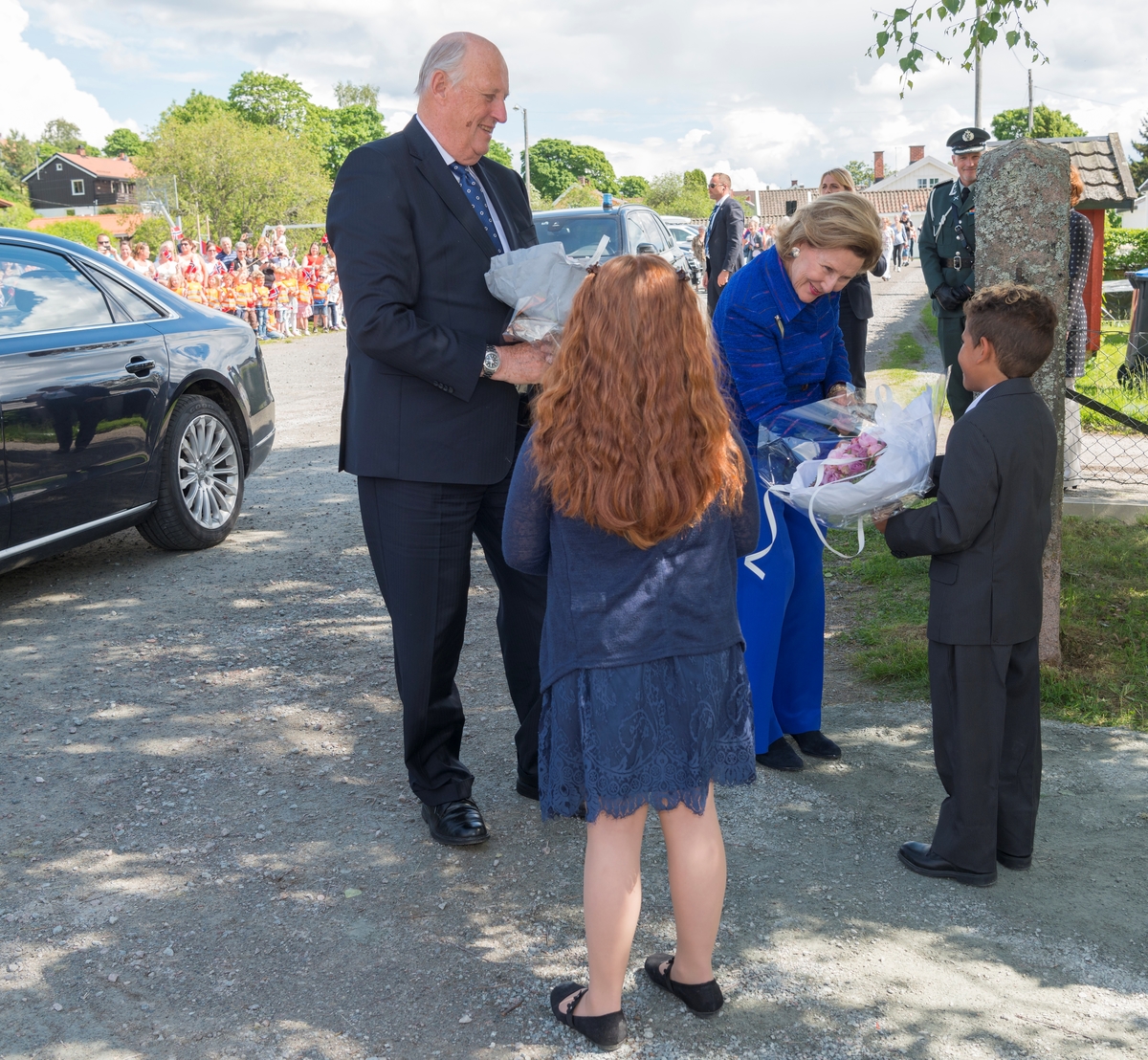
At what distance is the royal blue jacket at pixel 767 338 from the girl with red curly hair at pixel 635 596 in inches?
52.3

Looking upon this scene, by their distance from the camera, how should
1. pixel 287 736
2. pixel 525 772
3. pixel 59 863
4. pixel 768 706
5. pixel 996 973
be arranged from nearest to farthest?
pixel 996 973 < pixel 59 863 < pixel 525 772 < pixel 768 706 < pixel 287 736

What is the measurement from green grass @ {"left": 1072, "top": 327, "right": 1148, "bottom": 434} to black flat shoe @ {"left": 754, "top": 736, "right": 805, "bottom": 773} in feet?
15.4

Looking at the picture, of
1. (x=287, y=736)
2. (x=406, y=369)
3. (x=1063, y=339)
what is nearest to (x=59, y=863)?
(x=287, y=736)

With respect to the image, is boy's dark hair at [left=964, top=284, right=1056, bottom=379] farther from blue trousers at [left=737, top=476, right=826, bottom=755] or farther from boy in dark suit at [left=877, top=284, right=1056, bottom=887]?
blue trousers at [left=737, top=476, right=826, bottom=755]

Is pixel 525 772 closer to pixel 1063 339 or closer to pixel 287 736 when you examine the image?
pixel 287 736

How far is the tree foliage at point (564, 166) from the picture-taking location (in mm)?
135000

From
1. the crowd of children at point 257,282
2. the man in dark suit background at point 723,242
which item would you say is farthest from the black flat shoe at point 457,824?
the crowd of children at point 257,282

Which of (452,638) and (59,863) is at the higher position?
(452,638)

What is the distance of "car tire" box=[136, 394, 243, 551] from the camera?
6188mm

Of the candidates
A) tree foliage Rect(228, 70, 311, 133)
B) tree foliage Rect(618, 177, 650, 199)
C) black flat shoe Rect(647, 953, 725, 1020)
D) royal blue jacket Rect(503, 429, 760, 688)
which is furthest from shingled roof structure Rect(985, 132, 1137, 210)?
tree foliage Rect(618, 177, 650, 199)

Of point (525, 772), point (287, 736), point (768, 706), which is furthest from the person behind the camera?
point (287, 736)

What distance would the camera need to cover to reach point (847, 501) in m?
3.16

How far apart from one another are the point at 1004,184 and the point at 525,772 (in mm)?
2758

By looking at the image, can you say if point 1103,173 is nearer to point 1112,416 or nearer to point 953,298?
point 953,298
